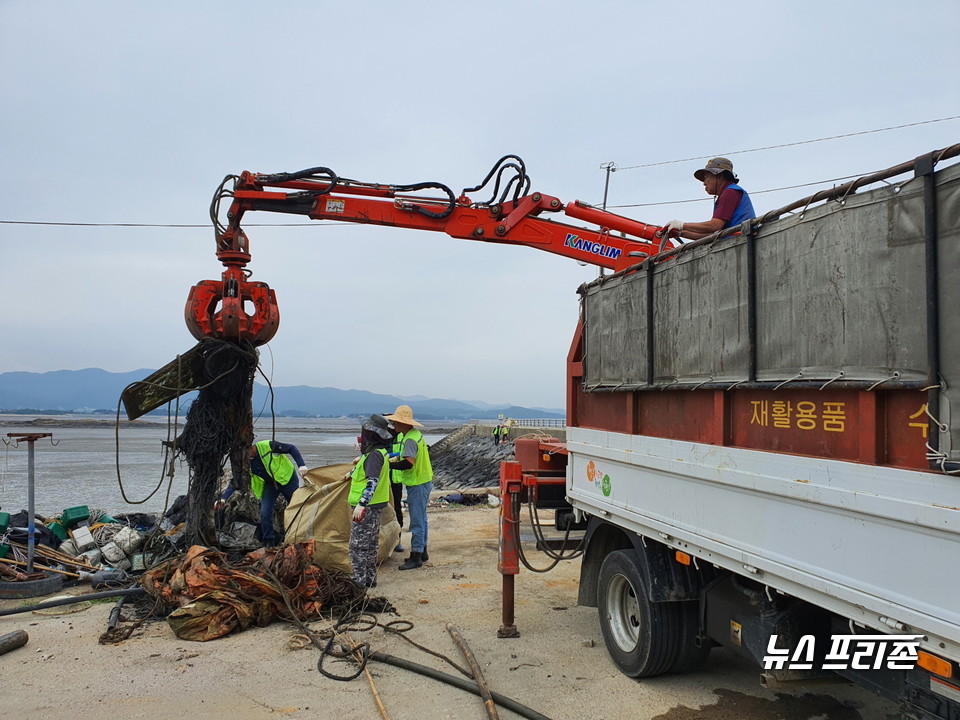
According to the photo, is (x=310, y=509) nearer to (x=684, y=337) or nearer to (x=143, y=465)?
(x=684, y=337)

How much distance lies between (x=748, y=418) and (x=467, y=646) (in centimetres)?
295

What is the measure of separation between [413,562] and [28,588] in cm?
376

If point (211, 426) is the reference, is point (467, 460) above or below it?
below

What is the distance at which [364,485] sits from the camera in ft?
22.1

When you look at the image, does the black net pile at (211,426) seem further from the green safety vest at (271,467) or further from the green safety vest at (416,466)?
the green safety vest at (416,466)

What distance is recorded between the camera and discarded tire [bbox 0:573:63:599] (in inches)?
266

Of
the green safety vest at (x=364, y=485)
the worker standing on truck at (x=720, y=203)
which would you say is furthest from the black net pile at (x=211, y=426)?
the worker standing on truck at (x=720, y=203)

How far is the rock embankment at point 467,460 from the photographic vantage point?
27.8m

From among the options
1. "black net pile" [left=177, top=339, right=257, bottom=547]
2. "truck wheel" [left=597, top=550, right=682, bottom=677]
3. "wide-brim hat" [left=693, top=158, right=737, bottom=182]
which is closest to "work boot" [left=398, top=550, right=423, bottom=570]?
"black net pile" [left=177, top=339, right=257, bottom=547]

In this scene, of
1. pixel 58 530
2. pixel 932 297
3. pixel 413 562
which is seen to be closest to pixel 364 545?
pixel 413 562

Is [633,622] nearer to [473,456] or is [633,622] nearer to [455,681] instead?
[455,681]

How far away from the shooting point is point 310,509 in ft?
24.2

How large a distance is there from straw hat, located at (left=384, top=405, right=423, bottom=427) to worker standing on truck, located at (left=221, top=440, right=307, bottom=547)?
1.38m

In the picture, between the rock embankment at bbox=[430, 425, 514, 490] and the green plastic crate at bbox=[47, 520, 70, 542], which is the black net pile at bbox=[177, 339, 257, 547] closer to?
the green plastic crate at bbox=[47, 520, 70, 542]
